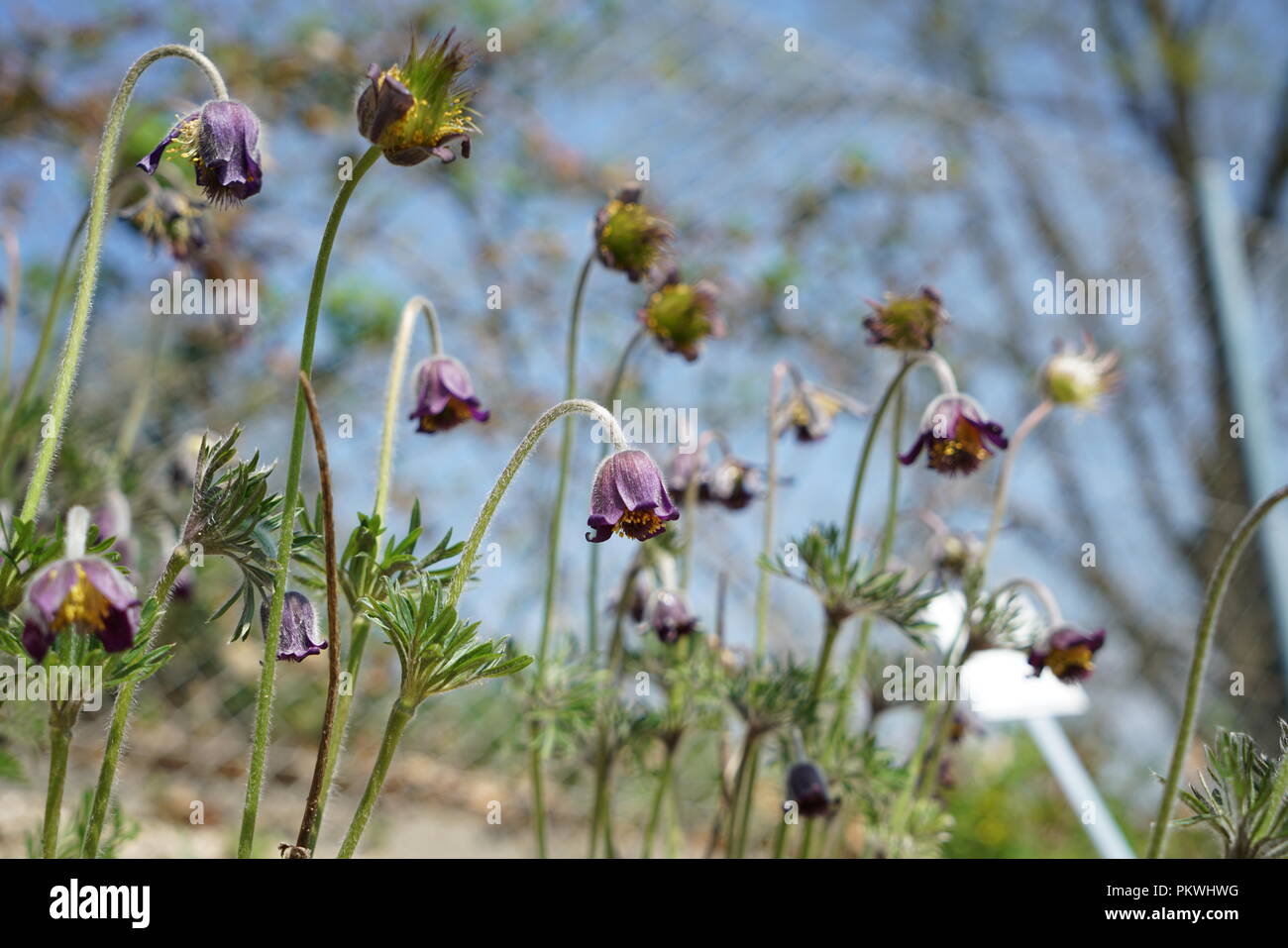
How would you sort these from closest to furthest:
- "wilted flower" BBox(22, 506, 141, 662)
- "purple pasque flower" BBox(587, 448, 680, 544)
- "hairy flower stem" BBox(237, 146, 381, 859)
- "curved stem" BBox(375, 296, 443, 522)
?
"wilted flower" BBox(22, 506, 141, 662), "hairy flower stem" BBox(237, 146, 381, 859), "purple pasque flower" BBox(587, 448, 680, 544), "curved stem" BBox(375, 296, 443, 522)

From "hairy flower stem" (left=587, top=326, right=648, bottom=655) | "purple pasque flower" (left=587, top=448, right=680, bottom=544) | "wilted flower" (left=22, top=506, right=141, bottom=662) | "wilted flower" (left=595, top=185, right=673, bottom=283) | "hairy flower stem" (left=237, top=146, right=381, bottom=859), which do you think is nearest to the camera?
"wilted flower" (left=22, top=506, right=141, bottom=662)

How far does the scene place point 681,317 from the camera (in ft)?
4.33

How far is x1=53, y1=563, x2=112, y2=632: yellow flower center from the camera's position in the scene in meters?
0.70

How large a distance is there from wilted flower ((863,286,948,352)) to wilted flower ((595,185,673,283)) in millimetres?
271

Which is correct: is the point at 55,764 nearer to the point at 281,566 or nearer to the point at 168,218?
the point at 281,566

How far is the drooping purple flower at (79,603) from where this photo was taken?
70cm

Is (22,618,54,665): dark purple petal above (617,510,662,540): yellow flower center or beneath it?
beneath

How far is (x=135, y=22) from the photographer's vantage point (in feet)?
10.7

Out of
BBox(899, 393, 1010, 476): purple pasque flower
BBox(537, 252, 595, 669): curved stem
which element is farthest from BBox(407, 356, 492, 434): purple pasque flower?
BBox(899, 393, 1010, 476): purple pasque flower

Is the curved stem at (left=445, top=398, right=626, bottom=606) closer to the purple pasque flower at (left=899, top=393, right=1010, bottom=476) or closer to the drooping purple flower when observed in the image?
the drooping purple flower

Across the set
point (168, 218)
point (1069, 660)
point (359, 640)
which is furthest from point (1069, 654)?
point (168, 218)

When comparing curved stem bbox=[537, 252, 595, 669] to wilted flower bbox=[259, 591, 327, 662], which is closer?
wilted flower bbox=[259, 591, 327, 662]

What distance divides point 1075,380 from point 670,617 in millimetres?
698
